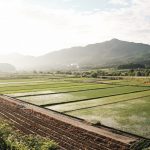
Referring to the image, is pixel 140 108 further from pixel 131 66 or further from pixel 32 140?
pixel 131 66

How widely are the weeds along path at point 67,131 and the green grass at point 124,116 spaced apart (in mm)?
1377

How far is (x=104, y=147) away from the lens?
16.2 m

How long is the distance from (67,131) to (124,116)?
6.43 metres

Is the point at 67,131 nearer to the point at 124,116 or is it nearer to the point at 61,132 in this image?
the point at 61,132

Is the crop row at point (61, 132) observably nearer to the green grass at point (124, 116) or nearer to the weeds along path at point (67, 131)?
the weeds along path at point (67, 131)

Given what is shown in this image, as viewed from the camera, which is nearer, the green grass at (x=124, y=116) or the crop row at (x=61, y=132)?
the crop row at (x=61, y=132)

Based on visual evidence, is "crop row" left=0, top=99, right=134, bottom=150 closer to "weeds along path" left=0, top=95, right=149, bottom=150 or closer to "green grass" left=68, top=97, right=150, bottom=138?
"weeds along path" left=0, top=95, right=149, bottom=150

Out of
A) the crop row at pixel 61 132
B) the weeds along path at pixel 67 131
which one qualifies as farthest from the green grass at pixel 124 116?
the crop row at pixel 61 132

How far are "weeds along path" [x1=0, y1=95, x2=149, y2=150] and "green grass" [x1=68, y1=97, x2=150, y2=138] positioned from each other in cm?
138

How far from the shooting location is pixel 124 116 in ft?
78.5

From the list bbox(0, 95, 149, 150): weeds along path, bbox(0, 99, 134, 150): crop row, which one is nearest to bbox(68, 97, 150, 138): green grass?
bbox(0, 95, 149, 150): weeds along path

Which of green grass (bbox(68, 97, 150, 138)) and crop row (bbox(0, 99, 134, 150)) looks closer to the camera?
crop row (bbox(0, 99, 134, 150))

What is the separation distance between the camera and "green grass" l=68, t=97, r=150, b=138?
20172mm

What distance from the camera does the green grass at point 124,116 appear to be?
20172mm
